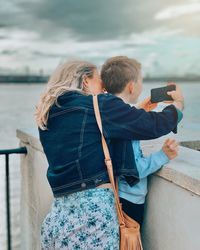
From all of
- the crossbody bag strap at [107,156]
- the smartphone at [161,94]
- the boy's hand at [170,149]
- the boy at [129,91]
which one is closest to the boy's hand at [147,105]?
the smartphone at [161,94]

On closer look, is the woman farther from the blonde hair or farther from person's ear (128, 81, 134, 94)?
person's ear (128, 81, 134, 94)

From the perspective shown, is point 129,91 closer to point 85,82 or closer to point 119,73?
point 119,73

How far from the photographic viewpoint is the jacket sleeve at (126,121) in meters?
2.43

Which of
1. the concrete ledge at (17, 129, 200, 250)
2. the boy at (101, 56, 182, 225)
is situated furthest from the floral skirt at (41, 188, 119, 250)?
the concrete ledge at (17, 129, 200, 250)

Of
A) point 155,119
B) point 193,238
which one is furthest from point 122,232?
point 155,119

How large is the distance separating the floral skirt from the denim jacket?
0.05 meters

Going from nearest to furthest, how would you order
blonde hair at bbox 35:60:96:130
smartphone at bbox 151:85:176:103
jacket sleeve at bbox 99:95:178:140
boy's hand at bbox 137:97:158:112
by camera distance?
jacket sleeve at bbox 99:95:178:140 → blonde hair at bbox 35:60:96:130 → smartphone at bbox 151:85:176:103 → boy's hand at bbox 137:97:158:112

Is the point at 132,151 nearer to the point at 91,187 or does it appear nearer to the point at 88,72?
the point at 91,187

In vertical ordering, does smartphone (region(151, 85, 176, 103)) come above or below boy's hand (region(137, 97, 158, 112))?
above

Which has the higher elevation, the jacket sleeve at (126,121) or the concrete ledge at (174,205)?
the jacket sleeve at (126,121)

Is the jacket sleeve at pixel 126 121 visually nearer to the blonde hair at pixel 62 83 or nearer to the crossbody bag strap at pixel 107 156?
the crossbody bag strap at pixel 107 156

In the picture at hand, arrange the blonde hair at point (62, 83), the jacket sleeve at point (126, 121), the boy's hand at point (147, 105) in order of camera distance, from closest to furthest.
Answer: the jacket sleeve at point (126, 121), the blonde hair at point (62, 83), the boy's hand at point (147, 105)

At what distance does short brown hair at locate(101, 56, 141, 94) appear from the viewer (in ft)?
8.56

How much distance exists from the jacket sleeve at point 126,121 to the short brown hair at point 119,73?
0.62ft
